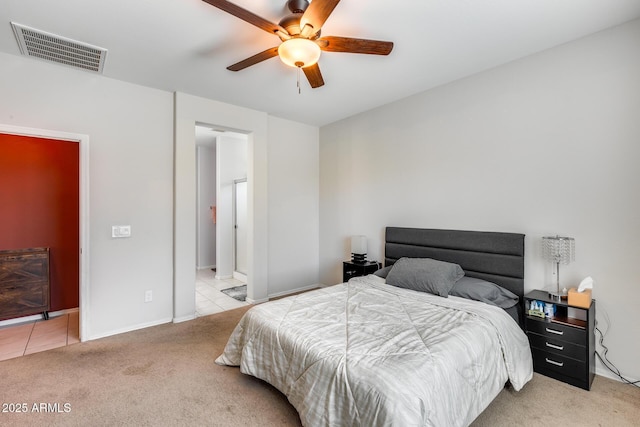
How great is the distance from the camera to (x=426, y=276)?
2.84 metres

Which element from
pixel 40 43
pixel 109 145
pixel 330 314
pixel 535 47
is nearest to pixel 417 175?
pixel 535 47

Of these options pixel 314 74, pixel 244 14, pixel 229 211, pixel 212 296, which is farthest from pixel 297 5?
pixel 229 211

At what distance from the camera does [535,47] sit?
2609 mm

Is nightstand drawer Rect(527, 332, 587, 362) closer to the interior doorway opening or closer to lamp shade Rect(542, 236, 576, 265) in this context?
lamp shade Rect(542, 236, 576, 265)

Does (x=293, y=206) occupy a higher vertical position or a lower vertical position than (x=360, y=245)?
higher

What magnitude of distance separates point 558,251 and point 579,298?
1.24 feet

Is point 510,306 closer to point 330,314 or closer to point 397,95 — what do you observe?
point 330,314

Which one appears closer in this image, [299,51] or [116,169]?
[299,51]

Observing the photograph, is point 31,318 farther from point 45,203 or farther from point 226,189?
point 226,189

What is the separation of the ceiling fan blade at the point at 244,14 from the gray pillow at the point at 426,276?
234 centimetres

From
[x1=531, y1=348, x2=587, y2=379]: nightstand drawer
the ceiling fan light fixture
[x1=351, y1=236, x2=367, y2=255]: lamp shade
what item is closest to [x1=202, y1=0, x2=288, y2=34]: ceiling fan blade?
the ceiling fan light fixture

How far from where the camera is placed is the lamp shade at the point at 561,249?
7.98 feet

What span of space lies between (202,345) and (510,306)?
2889 mm

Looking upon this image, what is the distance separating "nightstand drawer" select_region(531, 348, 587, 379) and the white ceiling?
101 inches
